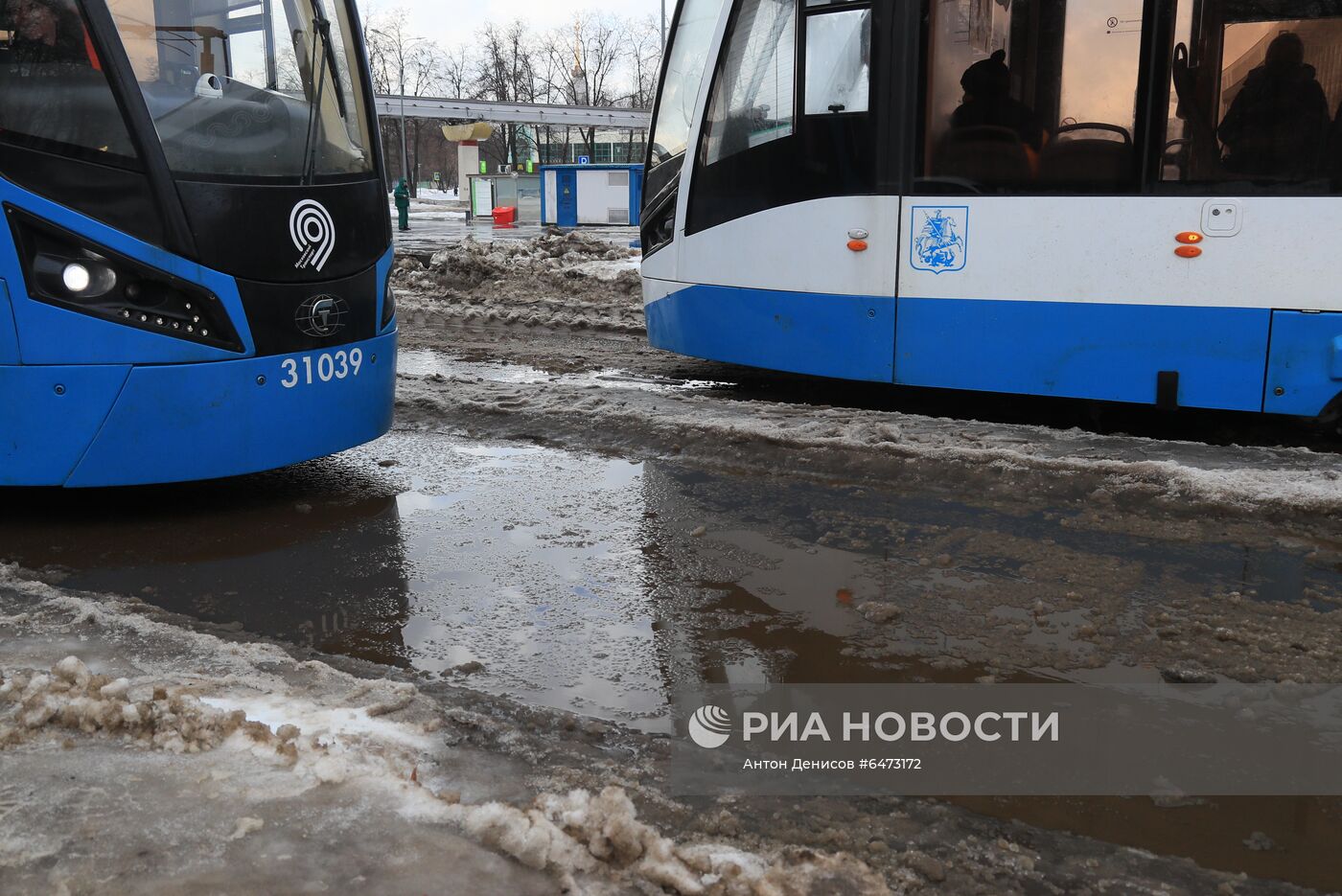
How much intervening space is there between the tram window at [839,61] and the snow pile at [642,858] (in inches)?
238

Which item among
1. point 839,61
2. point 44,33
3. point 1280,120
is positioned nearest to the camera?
point 44,33

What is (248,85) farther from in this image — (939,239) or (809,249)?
(939,239)

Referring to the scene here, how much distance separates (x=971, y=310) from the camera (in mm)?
7805

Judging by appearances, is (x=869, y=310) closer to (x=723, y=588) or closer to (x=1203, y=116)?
(x=1203, y=116)

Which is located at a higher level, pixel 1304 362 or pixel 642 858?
pixel 1304 362

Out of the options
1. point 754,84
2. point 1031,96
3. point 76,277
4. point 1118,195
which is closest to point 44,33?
point 76,277

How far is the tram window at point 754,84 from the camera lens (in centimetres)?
835

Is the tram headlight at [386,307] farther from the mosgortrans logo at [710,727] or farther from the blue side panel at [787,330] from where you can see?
the mosgortrans logo at [710,727]

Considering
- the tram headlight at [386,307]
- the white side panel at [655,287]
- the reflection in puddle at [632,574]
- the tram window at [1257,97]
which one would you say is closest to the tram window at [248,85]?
the tram headlight at [386,307]

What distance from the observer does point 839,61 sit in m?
8.09

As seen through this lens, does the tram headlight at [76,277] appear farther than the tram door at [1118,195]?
No

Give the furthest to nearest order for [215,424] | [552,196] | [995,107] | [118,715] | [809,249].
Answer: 1. [552,196]
2. [809,249]
3. [995,107]
4. [215,424]
5. [118,715]

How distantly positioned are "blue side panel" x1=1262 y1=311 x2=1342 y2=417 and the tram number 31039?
5.07m

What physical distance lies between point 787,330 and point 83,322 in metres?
4.62
